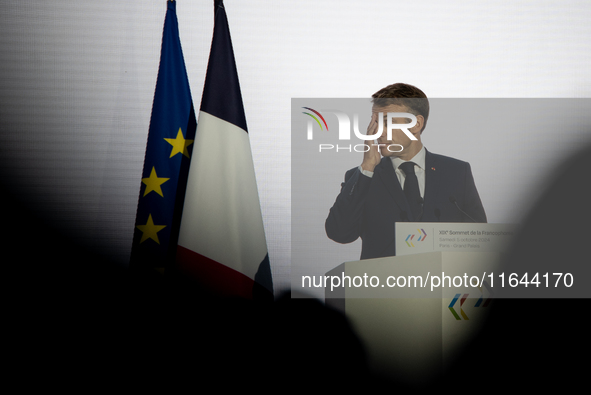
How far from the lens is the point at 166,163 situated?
1.58 meters

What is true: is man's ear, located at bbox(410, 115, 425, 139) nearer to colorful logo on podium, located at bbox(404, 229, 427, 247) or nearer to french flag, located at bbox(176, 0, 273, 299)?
french flag, located at bbox(176, 0, 273, 299)

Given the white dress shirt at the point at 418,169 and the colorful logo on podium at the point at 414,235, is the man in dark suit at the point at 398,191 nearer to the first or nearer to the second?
the white dress shirt at the point at 418,169

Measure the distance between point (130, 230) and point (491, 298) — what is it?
149cm

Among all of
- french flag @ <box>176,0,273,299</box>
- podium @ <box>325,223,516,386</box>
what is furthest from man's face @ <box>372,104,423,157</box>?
podium @ <box>325,223,516,386</box>

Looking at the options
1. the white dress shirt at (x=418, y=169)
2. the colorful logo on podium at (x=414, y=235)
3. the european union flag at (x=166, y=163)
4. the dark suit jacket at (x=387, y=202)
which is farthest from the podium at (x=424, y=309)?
the european union flag at (x=166, y=163)

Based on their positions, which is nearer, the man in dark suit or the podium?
the podium

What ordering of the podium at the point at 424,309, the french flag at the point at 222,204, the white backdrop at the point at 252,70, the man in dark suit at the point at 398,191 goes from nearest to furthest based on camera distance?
the podium at the point at 424,309, the french flag at the point at 222,204, the man in dark suit at the point at 398,191, the white backdrop at the point at 252,70

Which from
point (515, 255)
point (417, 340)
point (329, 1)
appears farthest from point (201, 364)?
point (329, 1)

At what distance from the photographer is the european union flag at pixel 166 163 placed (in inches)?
60.7

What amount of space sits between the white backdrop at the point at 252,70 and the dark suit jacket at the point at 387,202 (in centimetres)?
31

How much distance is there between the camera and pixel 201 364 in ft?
4.54

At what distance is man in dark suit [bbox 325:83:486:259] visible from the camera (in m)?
1.53

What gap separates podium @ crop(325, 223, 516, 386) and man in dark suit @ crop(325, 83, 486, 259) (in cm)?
56

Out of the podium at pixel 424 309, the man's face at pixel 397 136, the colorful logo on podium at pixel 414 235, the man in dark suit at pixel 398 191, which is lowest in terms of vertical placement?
the podium at pixel 424 309
